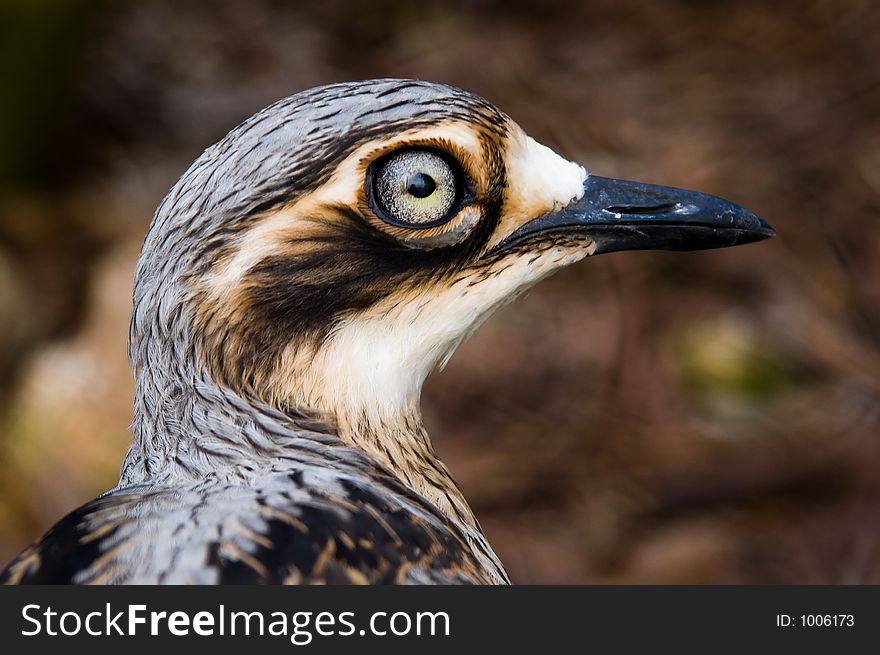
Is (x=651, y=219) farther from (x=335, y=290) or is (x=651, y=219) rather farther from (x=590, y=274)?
(x=590, y=274)

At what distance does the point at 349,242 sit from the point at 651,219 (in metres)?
0.74

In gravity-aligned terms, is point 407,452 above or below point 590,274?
below

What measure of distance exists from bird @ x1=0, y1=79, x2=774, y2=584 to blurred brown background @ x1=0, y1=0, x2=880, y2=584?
3.50m

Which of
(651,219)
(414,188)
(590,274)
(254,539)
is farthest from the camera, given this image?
(590,274)

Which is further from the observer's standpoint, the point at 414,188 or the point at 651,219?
the point at 651,219

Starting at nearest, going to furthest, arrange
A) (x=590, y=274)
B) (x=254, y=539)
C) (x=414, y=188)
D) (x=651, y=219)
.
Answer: (x=254, y=539), (x=414, y=188), (x=651, y=219), (x=590, y=274)

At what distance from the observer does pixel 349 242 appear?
2615 millimetres

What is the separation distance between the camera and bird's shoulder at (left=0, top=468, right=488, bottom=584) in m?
2.21

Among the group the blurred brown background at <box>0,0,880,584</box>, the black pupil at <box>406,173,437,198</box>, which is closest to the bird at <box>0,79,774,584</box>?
the black pupil at <box>406,173,437,198</box>

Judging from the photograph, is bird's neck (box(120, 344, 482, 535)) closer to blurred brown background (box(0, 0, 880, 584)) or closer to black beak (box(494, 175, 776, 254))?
black beak (box(494, 175, 776, 254))

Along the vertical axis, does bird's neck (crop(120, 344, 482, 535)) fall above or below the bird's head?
below

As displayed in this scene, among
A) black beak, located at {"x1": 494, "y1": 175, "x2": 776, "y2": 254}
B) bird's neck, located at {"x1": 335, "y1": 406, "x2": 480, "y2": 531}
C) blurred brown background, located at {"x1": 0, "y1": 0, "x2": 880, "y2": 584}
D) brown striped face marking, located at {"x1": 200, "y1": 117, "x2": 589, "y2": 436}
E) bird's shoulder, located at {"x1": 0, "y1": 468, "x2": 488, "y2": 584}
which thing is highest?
blurred brown background, located at {"x1": 0, "y1": 0, "x2": 880, "y2": 584}

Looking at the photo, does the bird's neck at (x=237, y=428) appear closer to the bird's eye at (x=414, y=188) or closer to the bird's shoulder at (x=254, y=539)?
the bird's shoulder at (x=254, y=539)

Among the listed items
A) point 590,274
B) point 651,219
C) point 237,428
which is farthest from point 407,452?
point 590,274
